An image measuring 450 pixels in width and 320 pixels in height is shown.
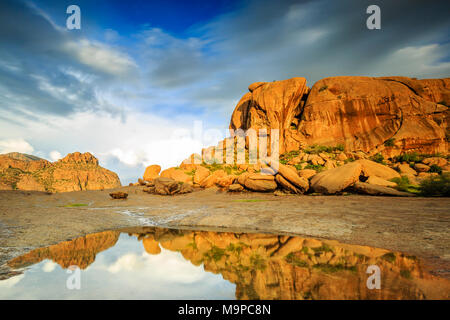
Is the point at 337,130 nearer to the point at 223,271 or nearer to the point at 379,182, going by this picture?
the point at 379,182

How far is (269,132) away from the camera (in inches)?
1624

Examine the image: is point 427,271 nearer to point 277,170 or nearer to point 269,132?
point 277,170

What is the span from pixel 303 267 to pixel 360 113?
38395mm

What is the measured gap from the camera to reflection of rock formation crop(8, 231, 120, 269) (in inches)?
169

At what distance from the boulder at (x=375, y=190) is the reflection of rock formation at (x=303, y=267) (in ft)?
40.4

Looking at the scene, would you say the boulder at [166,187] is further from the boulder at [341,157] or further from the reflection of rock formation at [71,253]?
the boulder at [341,157]

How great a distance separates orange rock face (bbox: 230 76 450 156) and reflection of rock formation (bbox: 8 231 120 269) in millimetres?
35663

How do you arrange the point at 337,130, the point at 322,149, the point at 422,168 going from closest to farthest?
1. the point at 422,168
2. the point at 322,149
3. the point at 337,130

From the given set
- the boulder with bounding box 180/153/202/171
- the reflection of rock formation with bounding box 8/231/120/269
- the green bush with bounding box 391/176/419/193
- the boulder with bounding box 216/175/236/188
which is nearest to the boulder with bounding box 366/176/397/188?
the green bush with bounding box 391/176/419/193

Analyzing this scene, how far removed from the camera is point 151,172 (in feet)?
123

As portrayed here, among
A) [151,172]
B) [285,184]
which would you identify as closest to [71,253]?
[285,184]

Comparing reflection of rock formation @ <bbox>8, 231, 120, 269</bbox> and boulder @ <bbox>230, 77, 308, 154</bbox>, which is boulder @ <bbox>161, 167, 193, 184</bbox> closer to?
boulder @ <bbox>230, 77, 308, 154</bbox>
